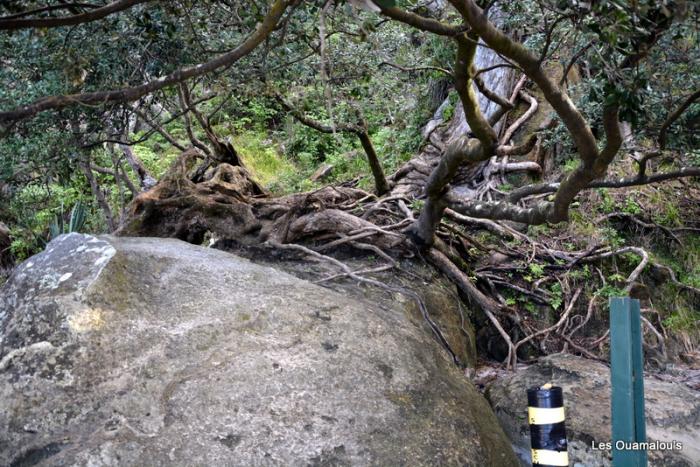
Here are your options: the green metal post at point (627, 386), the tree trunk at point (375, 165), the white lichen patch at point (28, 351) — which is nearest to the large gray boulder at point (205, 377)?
the white lichen patch at point (28, 351)

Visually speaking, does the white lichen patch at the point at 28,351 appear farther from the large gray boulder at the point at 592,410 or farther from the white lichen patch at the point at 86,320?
the large gray boulder at the point at 592,410

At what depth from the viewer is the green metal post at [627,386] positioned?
8.57ft

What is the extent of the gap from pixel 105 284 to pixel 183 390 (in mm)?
888

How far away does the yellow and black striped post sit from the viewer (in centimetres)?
261

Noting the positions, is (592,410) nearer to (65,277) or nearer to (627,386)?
(627,386)

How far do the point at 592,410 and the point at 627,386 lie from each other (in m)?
1.88

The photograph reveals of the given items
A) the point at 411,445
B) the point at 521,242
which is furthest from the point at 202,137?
the point at 411,445

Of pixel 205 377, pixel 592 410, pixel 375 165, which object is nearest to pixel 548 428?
pixel 205 377

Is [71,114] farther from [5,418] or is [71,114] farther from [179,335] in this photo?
[5,418]

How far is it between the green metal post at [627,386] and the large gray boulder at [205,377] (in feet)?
2.56

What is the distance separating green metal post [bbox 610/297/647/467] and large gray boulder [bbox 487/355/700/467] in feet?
5.06

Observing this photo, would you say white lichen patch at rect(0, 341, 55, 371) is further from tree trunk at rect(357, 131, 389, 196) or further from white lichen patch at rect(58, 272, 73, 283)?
tree trunk at rect(357, 131, 389, 196)

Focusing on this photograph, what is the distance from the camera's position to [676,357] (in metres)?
5.96

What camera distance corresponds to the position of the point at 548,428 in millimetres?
2633
